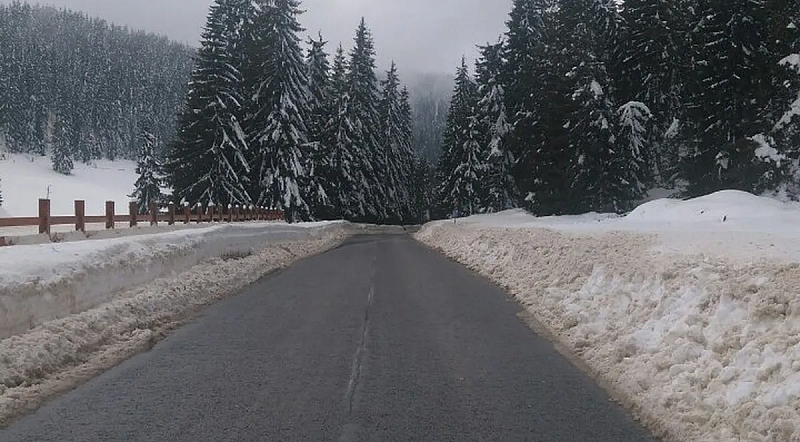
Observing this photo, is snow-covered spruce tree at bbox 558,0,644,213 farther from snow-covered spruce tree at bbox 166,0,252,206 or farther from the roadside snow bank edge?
the roadside snow bank edge

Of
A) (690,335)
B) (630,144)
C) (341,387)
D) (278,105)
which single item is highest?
(278,105)

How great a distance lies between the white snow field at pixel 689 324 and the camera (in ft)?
16.1

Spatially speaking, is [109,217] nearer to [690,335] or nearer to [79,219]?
[79,219]

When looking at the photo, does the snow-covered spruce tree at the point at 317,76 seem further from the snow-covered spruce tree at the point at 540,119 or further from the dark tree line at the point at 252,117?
the snow-covered spruce tree at the point at 540,119

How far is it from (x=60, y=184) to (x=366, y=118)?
171ft

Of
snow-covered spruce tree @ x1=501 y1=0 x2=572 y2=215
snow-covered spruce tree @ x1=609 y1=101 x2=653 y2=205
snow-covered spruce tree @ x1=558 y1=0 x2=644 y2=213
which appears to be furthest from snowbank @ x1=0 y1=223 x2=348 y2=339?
snow-covered spruce tree @ x1=501 y1=0 x2=572 y2=215

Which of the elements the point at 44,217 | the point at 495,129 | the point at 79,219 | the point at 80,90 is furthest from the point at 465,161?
the point at 80,90

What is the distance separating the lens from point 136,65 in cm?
14275

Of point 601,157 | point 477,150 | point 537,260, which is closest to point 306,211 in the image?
point 477,150

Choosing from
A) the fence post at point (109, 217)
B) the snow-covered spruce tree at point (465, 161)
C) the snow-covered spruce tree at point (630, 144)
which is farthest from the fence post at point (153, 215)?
the snow-covered spruce tree at point (465, 161)

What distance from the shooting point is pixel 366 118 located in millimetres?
59438

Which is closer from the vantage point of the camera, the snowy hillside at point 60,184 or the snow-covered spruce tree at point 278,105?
the snow-covered spruce tree at point 278,105

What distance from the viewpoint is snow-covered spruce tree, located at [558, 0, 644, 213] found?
1417 inches

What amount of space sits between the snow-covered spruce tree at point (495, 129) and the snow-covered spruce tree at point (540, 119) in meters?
1.56
